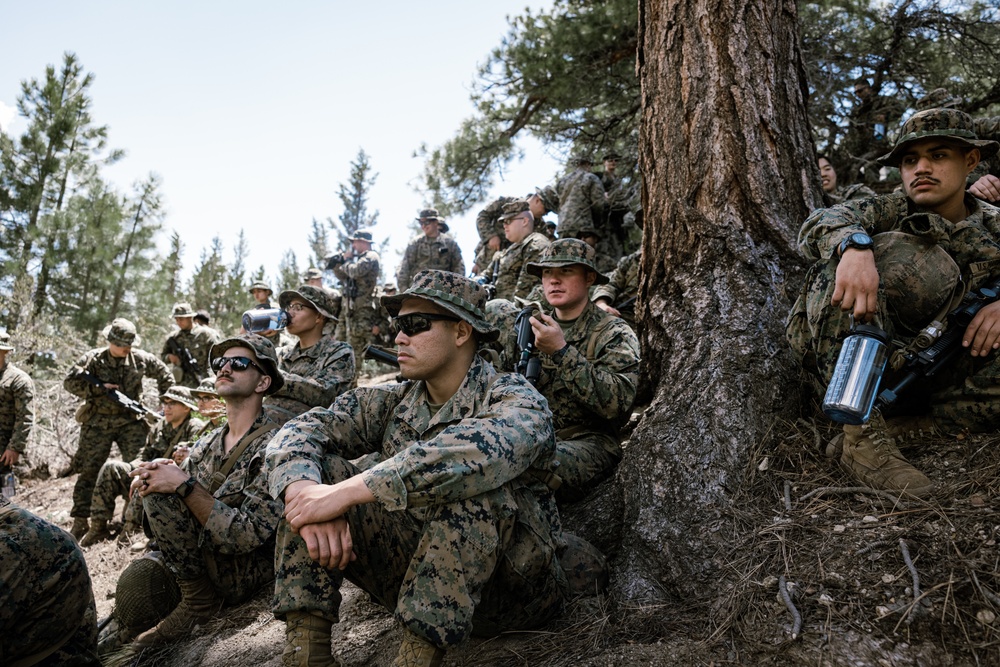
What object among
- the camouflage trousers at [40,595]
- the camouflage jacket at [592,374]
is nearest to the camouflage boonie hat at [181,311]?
the camouflage jacket at [592,374]

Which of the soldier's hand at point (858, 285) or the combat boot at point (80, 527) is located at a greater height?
the soldier's hand at point (858, 285)

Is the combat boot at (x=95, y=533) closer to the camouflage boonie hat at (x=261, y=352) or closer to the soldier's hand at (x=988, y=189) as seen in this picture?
the camouflage boonie hat at (x=261, y=352)

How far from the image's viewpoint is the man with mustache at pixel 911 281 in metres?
2.92

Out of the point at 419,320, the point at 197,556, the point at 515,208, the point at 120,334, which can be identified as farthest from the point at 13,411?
the point at 419,320

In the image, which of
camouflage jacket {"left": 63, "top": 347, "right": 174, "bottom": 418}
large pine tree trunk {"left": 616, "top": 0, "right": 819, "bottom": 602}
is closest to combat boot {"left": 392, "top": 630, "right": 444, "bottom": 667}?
large pine tree trunk {"left": 616, "top": 0, "right": 819, "bottom": 602}

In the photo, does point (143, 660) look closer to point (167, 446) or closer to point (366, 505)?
point (366, 505)

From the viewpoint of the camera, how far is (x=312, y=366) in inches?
247

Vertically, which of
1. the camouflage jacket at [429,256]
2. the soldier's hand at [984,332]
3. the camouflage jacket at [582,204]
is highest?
the camouflage jacket at [582,204]

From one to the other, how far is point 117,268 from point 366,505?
2384 cm

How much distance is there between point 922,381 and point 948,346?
0.21 metres

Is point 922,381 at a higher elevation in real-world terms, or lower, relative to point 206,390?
higher

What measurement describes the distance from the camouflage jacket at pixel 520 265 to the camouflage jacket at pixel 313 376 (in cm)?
309

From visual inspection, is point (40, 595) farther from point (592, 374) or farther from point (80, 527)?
point (80, 527)

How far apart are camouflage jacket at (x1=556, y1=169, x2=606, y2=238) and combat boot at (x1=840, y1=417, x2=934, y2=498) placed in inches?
282
